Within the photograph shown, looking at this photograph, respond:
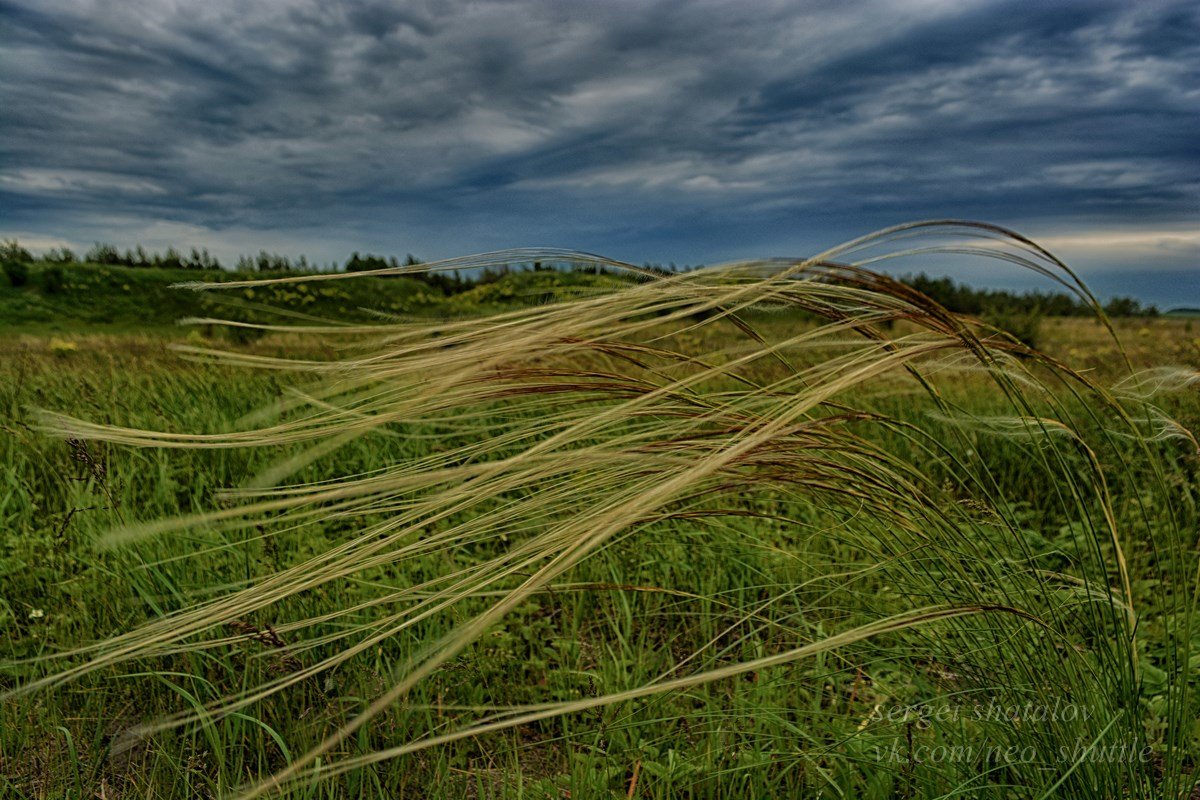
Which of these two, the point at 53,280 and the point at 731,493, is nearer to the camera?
the point at 731,493

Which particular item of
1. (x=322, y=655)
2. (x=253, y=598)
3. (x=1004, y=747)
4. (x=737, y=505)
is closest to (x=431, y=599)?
(x=253, y=598)

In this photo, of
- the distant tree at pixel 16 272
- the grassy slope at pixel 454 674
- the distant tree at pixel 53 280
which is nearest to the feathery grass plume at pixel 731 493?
the grassy slope at pixel 454 674

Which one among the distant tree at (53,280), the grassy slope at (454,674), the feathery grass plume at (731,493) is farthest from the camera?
the distant tree at (53,280)

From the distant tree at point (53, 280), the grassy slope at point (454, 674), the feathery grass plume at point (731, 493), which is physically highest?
the distant tree at point (53, 280)

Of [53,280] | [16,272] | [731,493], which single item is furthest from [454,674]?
[16,272]

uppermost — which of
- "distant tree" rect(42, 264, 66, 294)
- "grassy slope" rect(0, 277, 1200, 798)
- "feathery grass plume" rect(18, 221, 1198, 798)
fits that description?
"distant tree" rect(42, 264, 66, 294)

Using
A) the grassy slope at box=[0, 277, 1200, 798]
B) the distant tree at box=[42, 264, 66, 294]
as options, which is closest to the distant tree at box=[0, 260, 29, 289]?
the distant tree at box=[42, 264, 66, 294]

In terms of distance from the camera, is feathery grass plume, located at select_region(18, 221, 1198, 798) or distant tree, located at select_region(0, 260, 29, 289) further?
distant tree, located at select_region(0, 260, 29, 289)

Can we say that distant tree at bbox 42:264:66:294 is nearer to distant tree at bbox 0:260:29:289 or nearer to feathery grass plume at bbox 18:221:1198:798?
distant tree at bbox 0:260:29:289

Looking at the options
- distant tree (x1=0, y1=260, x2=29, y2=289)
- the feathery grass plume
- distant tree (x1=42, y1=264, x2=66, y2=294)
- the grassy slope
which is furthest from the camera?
distant tree (x1=42, y1=264, x2=66, y2=294)

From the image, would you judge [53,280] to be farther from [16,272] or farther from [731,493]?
[731,493]

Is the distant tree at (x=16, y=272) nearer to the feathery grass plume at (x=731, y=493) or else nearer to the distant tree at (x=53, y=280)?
the distant tree at (x=53, y=280)

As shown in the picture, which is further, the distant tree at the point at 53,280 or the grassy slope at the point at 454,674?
the distant tree at the point at 53,280

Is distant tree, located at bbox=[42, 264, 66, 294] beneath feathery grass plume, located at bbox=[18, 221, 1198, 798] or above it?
above
